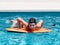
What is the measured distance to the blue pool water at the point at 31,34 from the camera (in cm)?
122

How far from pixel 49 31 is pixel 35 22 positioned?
0.15m

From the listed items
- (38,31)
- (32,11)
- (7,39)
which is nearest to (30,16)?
(32,11)

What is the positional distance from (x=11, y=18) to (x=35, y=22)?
23 centimetres

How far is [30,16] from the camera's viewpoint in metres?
1.27

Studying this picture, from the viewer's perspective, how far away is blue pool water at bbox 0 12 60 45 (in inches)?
48.0

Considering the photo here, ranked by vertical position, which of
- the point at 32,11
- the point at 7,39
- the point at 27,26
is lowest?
the point at 7,39

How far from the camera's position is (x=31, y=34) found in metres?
1.24

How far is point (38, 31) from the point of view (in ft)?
4.10

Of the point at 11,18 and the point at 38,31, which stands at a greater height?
the point at 11,18
